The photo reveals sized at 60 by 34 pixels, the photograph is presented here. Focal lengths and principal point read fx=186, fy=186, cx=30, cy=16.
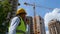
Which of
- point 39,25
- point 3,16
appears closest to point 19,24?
point 3,16

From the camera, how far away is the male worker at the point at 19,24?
12.5 ft

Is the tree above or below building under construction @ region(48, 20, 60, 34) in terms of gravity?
below

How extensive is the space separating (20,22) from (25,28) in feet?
0.68

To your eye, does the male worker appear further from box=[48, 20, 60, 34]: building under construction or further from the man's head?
box=[48, 20, 60, 34]: building under construction

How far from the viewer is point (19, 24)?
4.02 metres

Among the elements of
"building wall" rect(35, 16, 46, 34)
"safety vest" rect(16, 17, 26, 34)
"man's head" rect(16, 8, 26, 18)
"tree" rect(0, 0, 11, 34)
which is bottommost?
"safety vest" rect(16, 17, 26, 34)

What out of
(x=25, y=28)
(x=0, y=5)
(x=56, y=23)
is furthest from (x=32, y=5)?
(x=56, y=23)

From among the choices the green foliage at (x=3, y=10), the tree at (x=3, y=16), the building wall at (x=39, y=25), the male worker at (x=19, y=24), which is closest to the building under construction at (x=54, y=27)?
the building wall at (x=39, y=25)

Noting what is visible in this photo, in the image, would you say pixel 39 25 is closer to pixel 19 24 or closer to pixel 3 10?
pixel 3 10

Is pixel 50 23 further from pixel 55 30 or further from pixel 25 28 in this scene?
pixel 25 28

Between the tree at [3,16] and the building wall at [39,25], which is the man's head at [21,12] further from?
the building wall at [39,25]

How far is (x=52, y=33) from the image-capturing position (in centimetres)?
11944

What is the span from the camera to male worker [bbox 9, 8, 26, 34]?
12.5 feet

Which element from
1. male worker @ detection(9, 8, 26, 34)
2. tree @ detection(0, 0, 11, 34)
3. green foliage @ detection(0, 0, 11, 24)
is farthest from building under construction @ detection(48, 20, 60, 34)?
male worker @ detection(9, 8, 26, 34)
